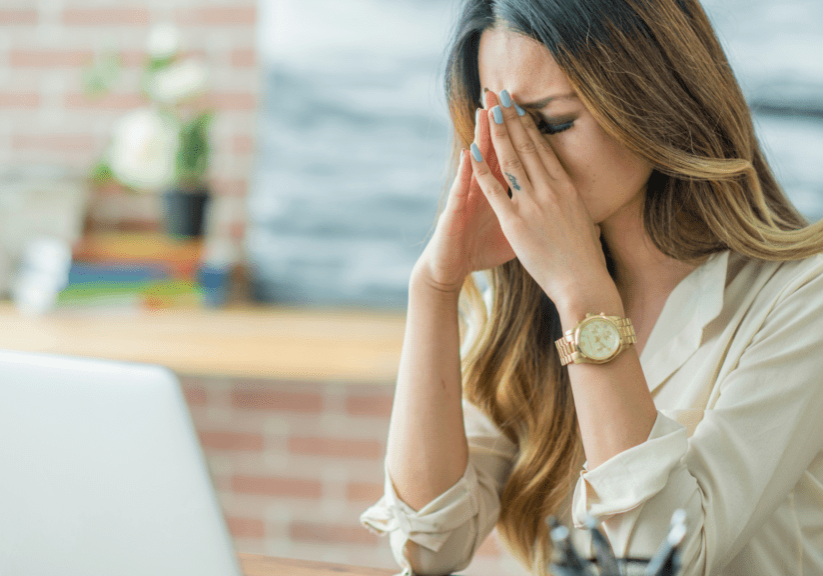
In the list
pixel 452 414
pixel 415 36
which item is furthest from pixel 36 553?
pixel 415 36

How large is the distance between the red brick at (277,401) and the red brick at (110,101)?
880 millimetres

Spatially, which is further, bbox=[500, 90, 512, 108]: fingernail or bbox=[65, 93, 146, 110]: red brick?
bbox=[65, 93, 146, 110]: red brick

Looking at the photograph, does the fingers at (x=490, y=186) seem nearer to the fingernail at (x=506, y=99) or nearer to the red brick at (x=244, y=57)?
the fingernail at (x=506, y=99)

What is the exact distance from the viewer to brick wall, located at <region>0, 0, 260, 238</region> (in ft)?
6.87

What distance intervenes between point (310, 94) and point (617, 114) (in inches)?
52.4

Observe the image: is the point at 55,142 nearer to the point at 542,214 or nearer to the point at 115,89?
the point at 115,89

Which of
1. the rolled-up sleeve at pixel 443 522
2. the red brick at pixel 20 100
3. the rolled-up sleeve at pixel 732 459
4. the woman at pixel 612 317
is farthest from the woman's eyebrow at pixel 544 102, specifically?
the red brick at pixel 20 100

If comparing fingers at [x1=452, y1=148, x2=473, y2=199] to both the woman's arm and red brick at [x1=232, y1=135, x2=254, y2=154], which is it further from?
red brick at [x1=232, y1=135, x2=254, y2=154]

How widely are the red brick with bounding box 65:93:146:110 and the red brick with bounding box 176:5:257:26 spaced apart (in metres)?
0.26

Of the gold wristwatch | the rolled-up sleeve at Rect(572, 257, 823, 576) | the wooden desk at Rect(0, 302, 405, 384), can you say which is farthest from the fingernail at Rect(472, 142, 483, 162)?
the wooden desk at Rect(0, 302, 405, 384)

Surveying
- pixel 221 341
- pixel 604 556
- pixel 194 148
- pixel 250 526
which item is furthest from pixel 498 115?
pixel 250 526

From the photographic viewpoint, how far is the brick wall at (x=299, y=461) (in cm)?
207

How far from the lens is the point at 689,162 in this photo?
3.01 feet

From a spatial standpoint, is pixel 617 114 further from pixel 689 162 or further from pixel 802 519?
pixel 802 519
